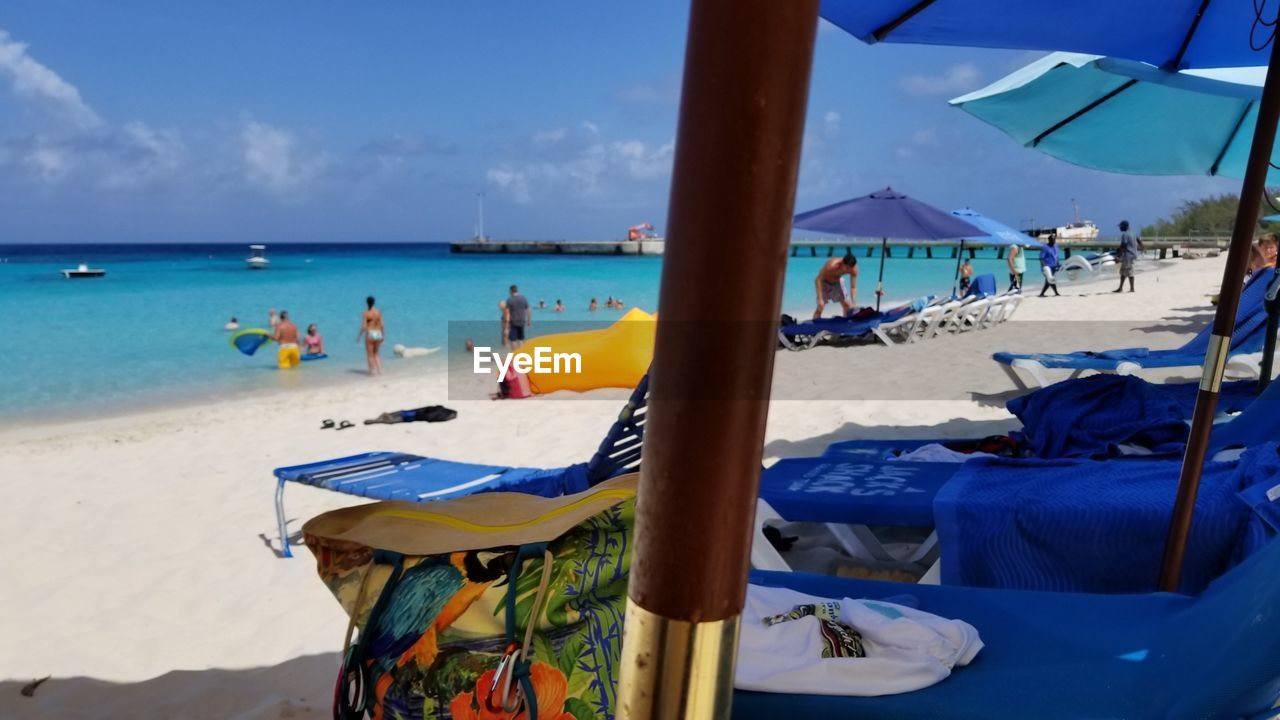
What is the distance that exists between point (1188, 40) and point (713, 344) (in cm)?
374

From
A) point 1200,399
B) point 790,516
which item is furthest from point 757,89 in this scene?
point 790,516

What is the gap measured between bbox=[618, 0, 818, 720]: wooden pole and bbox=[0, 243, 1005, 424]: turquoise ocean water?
8.90 meters

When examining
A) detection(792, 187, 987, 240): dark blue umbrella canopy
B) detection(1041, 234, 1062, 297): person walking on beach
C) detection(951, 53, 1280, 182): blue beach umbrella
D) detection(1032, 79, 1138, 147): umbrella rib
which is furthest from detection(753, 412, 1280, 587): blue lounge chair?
detection(1041, 234, 1062, 297): person walking on beach

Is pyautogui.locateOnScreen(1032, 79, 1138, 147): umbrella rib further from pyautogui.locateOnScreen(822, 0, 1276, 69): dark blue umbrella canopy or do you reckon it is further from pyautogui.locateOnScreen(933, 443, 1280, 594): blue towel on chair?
pyautogui.locateOnScreen(933, 443, 1280, 594): blue towel on chair

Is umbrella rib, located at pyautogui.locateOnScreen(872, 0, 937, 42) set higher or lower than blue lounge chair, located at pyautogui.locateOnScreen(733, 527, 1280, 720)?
higher

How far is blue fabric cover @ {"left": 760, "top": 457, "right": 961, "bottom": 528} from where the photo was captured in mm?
2670

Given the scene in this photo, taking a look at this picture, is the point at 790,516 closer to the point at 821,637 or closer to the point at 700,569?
the point at 821,637

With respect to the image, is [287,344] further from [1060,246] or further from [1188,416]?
[1060,246]

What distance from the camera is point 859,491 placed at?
2.84 meters

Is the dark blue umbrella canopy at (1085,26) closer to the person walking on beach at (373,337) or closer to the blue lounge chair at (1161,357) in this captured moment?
the blue lounge chair at (1161,357)

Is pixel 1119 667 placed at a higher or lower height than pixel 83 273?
higher

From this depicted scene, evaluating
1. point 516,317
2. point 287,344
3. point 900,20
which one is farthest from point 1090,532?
point 287,344

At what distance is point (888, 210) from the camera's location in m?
10.9

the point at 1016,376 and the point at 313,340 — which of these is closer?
the point at 1016,376
